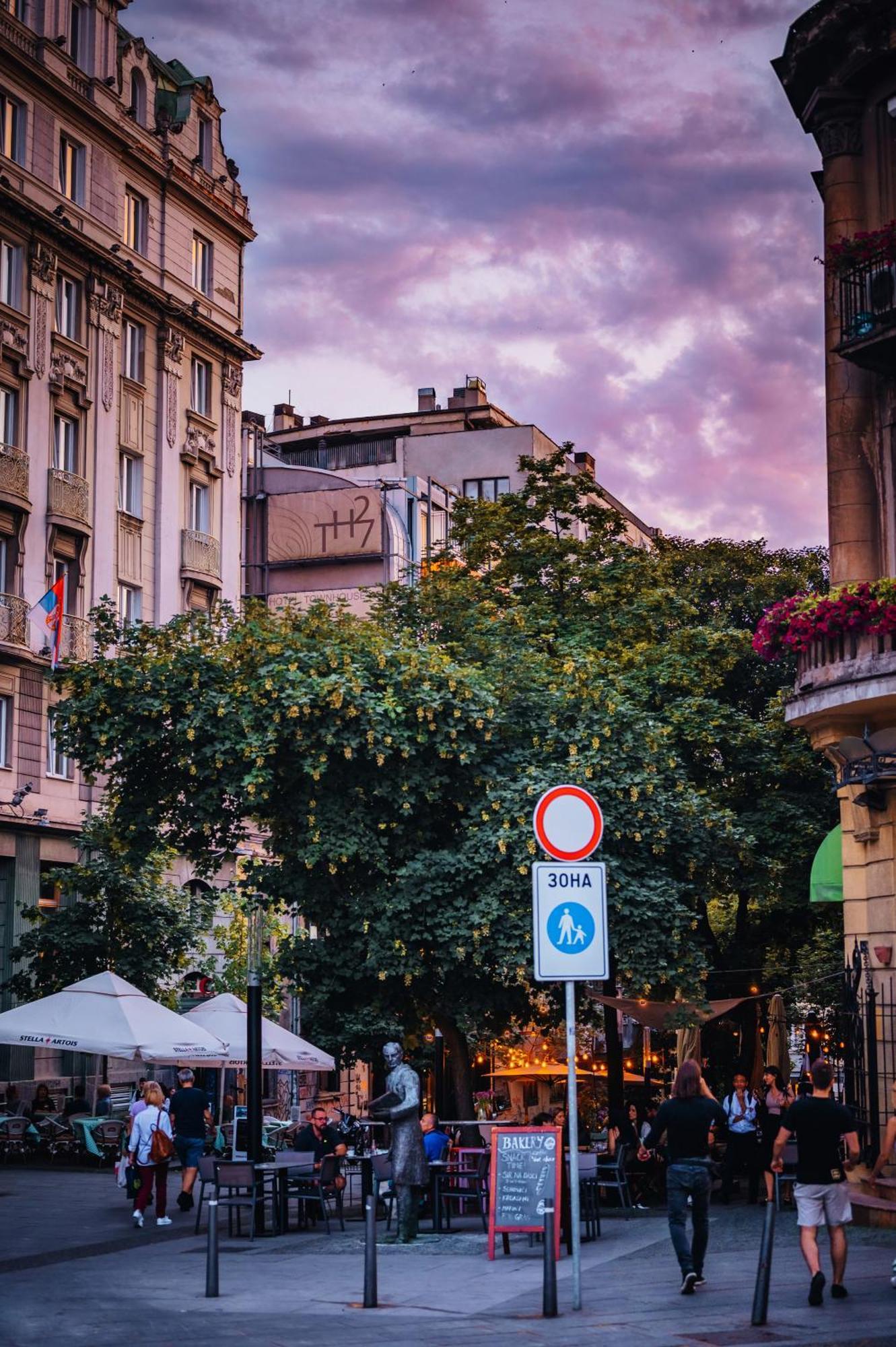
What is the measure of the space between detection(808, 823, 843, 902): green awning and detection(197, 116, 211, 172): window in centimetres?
3412

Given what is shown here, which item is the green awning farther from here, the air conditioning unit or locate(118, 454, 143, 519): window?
locate(118, 454, 143, 519): window

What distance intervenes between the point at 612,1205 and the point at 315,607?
9.46m

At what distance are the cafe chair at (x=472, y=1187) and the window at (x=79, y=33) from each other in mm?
31165

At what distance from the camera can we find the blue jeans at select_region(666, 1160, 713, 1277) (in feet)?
44.5

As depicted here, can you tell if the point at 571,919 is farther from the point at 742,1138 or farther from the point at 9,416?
the point at 9,416

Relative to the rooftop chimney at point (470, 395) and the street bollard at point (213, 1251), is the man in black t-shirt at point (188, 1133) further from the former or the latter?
the rooftop chimney at point (470, 395)

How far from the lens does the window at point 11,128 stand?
128 ft

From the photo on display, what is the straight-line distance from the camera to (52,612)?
36781 mm

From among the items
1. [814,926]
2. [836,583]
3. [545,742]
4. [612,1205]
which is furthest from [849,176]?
[814,926]

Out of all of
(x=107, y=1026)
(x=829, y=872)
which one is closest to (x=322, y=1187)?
(x=107, y=1026)

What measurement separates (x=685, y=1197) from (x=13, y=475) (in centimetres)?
2843

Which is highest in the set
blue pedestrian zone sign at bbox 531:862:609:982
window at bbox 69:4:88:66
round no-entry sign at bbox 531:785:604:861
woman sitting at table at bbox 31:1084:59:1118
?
window at bbox 69:4:88:66

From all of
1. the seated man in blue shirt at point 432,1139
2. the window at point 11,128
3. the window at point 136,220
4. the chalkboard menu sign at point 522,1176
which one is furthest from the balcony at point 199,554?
the chalkboard menu sign at point 522,1176

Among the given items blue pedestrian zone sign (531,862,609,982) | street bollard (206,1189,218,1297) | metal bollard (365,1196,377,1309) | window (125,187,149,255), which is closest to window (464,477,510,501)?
window (125,187,149,255)
